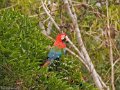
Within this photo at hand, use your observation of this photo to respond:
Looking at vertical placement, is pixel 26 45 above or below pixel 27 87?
above

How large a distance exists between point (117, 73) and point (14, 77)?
8.10 ft

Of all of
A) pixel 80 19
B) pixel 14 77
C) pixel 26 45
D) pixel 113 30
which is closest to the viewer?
pixel 14 77

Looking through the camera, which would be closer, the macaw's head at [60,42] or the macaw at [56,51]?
the macaw at [56,51]

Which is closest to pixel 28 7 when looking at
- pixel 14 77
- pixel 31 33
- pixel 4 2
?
pixel 4 2

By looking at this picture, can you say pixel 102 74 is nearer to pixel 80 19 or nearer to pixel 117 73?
pixel 117 73

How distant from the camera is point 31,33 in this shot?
2.94 metres

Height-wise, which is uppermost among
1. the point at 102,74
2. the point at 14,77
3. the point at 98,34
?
the point at 14,77

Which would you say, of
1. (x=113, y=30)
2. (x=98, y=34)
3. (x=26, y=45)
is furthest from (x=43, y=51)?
(x=98, y=34)

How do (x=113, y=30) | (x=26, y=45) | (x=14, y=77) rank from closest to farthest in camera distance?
(x=14, y=77) → (x=26, y=45) → (x=113, y=30)

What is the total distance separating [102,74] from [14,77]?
8.31 feet

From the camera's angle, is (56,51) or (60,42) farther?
(60,42)

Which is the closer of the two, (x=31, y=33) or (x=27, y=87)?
(x=27, y=87)

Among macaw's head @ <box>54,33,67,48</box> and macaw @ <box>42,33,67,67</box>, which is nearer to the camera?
macaw @ <box>42,33,67,67</box>

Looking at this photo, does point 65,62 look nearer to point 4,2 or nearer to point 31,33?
point 31,33
